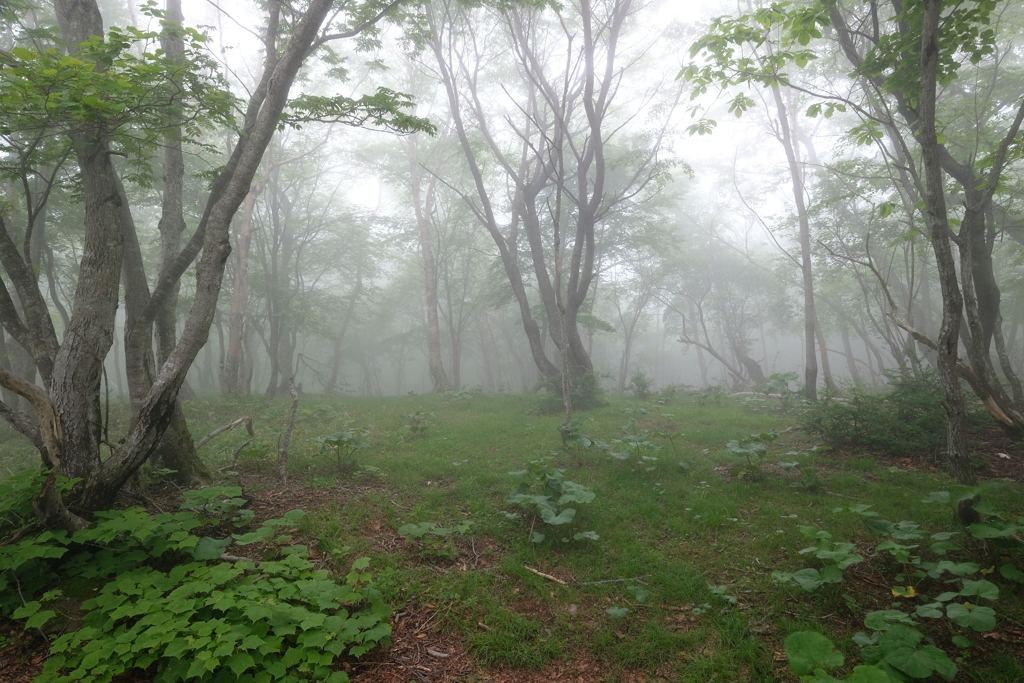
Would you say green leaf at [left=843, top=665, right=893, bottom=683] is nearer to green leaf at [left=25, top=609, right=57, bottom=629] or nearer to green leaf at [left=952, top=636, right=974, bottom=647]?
green leaf at [left=952, top=636, right=974, bottom=647]

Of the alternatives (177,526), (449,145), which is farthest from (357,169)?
(177,526)

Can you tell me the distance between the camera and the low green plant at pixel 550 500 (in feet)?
14.6

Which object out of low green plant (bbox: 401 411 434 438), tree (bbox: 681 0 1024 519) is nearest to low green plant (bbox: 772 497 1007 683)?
tree (bbox: 681 0 1024 519)

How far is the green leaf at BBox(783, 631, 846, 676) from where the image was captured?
98.4 inches

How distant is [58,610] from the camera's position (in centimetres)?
325

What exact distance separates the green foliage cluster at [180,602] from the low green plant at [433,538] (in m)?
0.67

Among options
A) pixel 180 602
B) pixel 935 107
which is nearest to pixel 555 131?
pixel 935 107

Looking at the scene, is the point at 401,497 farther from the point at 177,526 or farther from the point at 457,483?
the point at 177,526

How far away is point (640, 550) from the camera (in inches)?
174

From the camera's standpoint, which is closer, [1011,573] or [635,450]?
[1011,573]

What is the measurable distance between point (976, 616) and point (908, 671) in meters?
0.62

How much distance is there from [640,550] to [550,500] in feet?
3.14

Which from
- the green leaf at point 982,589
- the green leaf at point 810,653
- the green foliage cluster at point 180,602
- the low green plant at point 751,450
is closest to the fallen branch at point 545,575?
the green foliage cluster at point 180,602

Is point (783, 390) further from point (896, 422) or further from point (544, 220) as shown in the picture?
point (544, 220)
